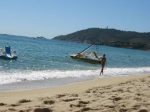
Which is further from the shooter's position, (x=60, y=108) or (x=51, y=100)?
(x=51, y=100)

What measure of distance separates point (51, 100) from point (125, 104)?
6.25ft

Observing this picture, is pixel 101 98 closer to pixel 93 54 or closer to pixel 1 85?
pixel 1 85

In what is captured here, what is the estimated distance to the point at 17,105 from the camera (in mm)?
9367

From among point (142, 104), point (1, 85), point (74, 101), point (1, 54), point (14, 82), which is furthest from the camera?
point (1, 54)

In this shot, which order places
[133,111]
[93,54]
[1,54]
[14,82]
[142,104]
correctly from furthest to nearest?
[93,54], [1,54], [14,82], [142,104], [133,111]

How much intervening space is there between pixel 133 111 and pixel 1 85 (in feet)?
31.5

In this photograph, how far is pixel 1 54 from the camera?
1674 inches

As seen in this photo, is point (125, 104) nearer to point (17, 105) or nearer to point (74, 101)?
point (74, 101)

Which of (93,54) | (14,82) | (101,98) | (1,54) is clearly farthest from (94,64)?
(101,98)

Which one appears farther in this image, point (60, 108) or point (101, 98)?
point (101, 98)

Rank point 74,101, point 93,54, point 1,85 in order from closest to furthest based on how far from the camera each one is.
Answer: point 74,101, point 1,85, point 93,54

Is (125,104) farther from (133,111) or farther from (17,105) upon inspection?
(17,105)

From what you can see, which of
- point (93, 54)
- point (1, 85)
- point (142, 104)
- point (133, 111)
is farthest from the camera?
point (93, 54)

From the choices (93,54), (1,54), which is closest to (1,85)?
(1,54)
